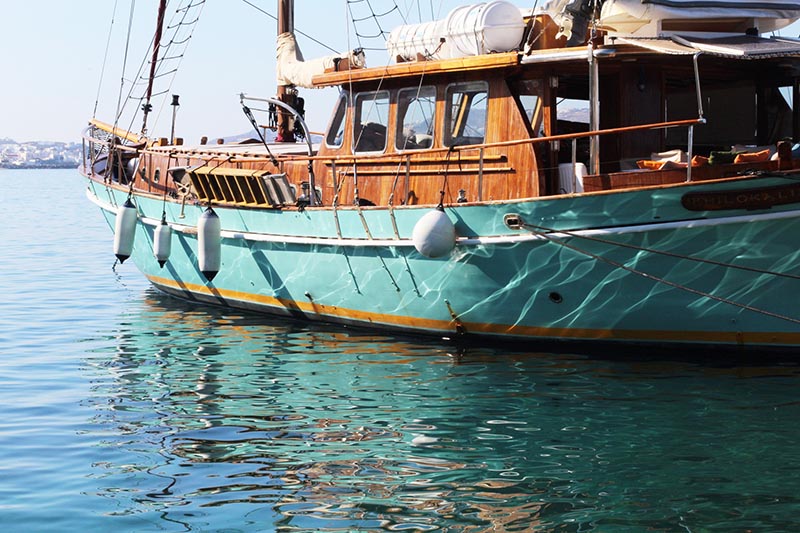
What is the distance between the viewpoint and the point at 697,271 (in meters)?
11.9

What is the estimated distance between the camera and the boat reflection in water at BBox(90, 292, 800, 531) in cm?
827

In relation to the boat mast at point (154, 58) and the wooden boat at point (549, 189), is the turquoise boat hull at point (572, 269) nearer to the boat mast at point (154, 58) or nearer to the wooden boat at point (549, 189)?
the wooden boat at point (549, 189)

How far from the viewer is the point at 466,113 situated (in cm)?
1395

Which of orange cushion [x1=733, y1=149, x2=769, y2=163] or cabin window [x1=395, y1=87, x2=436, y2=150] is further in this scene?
cabin window [x1=395, y1=87, x2=436, y2=150]

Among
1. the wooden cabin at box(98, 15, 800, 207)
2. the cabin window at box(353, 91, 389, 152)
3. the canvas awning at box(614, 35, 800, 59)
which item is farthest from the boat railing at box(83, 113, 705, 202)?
the canvas awning at box(614, 35, 800, 59)

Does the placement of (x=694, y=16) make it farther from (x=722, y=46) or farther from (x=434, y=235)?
(x=434, y=235)

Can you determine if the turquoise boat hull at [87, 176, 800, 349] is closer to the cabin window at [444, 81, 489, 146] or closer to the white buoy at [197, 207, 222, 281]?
the white buoy at [197, 207, 222, 281]

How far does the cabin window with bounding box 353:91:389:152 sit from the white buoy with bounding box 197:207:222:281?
219cm

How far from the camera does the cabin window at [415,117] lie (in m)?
14.3

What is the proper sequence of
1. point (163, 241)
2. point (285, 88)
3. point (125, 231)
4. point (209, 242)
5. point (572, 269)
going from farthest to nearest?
point (285, 88) → point (125, 231) → point (163, 241) → point (209, 242) → point (572, 269)

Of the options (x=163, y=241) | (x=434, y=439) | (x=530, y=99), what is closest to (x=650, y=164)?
(x=530, y=99)

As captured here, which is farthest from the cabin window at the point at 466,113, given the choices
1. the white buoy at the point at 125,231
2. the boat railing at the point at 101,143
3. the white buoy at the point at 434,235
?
the boat railing at the point at 101,143

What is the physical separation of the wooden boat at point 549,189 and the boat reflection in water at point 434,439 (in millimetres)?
620

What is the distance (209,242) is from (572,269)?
551 centimetres
